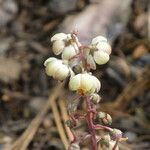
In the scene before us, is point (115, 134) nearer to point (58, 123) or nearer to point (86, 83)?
point (86, 83)

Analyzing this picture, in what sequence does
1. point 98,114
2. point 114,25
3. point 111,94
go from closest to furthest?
point 98,114
point 111,94
point 114,25

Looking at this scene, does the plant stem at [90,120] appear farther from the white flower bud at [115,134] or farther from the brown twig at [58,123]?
the brown twig at [58,123]

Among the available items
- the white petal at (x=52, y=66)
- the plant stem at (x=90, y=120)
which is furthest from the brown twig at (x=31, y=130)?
the white petal at (x=52, y=66)

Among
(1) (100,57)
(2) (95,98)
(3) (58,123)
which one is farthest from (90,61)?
(3) (58,123)

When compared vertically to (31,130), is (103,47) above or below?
below

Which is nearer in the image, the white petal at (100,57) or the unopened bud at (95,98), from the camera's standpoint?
the white petal at (100,57)

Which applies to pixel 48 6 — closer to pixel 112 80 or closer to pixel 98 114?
pixel 112 80

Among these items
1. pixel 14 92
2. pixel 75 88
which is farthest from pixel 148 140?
pixel 75 88
